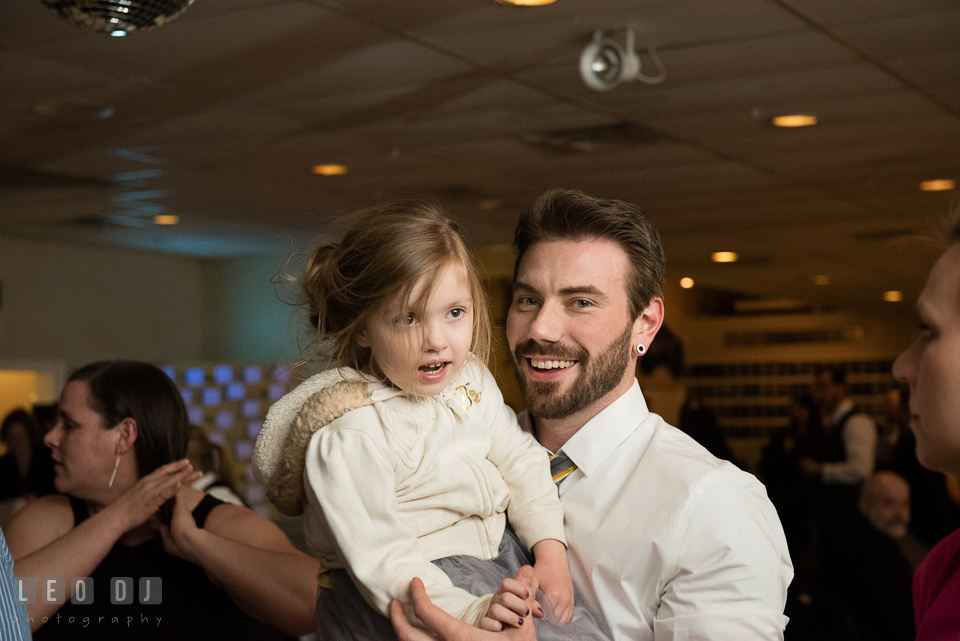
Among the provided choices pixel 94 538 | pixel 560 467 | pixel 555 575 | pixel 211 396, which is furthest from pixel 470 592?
pixel 211 396

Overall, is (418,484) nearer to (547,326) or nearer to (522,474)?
(522,474)

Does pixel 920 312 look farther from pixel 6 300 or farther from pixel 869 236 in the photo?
pixel 6 300

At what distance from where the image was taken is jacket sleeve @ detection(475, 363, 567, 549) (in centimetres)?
162

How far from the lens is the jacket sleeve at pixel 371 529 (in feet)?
4.59

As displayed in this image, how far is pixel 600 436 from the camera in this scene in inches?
69.2

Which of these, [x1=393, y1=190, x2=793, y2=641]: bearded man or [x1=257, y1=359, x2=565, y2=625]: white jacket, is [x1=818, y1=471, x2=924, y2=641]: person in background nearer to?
[x1=393, y1=190, x2=793, y2=641]: bearded man

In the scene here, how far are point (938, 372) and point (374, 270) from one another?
83cm

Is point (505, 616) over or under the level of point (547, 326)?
under

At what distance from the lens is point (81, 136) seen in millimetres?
4941

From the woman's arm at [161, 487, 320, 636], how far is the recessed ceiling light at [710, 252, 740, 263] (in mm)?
7782

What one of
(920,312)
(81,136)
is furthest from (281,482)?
(81,136)

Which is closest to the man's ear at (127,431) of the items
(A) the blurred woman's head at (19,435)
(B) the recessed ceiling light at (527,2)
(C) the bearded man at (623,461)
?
(C) the bearded man at (623,461)

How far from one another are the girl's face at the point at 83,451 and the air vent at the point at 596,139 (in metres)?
2.98

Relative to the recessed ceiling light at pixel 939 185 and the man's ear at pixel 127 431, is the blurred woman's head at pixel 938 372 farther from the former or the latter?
the recessed ceiling light at pixel 939 185
